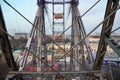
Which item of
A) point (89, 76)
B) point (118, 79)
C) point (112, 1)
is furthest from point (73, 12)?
point (118, 79)

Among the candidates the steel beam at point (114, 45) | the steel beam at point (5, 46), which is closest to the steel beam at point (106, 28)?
the steel beam at point (114, 45)

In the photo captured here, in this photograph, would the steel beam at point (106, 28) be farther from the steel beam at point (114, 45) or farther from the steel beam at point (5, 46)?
the steel beam at point (5, 46)

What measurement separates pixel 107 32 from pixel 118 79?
17675 millimetres

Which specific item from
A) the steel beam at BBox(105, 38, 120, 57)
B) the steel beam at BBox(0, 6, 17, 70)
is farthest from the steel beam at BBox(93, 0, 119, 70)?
the steel beam at BBox(0, 6, 17, 70)

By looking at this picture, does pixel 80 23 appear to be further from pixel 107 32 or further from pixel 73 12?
pixel 107 32

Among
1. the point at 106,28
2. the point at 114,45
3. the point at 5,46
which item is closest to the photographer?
the point at 114,45

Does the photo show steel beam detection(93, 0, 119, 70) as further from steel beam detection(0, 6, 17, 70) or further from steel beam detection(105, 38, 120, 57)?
steel beam detection(0, 6, 17, 70)

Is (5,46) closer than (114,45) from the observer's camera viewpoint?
No

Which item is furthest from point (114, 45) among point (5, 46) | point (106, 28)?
point (5, 46)

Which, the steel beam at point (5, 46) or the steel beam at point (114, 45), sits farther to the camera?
the steel beam at point (5, 46)

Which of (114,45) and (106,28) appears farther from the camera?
(106,28)

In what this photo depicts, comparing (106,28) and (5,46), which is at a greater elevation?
(106,28)

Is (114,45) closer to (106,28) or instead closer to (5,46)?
(106,28)

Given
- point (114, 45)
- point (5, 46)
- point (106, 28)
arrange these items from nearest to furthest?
point (114, 45) → point (5, 46) → point (106, 28)
